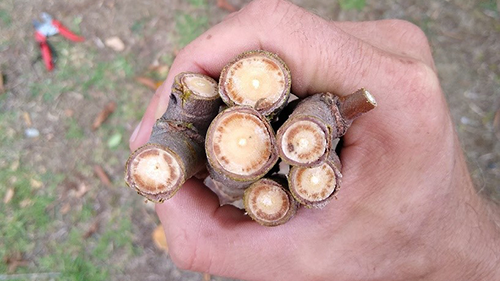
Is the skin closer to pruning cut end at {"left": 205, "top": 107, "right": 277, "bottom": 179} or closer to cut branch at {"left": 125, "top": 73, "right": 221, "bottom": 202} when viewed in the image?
cut branch at {"left": 125, "top": 73, "right": 221, "bottom": 202}

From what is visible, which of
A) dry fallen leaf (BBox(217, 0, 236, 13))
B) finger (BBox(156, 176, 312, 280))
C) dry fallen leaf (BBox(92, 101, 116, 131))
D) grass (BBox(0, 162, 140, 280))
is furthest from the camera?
dry fallen leaf (BBox(217, 0, 236, 13))

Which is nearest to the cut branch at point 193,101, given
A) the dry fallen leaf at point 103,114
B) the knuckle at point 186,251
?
the knuckle at point 186,251

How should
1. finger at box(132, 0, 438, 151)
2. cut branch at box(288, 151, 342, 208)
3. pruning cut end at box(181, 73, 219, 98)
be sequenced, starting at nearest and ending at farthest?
cut branch at box(288, 151, 342, 208)
pruning cut end at box(181, 73, 219, 98)
finger at box(132, 0, 438, 151)

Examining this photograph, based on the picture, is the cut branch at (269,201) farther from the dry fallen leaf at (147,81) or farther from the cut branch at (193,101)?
the dry fallen leaf at (147,81)

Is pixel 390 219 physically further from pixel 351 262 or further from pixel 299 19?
pixel 299 19

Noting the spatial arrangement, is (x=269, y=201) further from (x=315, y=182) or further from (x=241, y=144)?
(x=241, y=144)

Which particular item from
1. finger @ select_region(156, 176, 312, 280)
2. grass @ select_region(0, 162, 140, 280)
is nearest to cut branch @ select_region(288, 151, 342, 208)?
finger @ select_region(156, 176, 312, 280)
